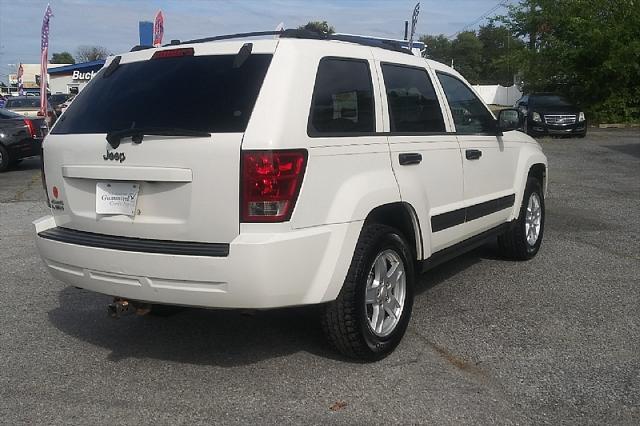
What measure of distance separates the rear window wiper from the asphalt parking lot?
1.04m

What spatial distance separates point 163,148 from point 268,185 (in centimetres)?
62

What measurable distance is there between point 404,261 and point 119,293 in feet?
5.72

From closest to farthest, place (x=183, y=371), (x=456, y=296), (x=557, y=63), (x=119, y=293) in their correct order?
(x=119, y=293) → (x=183, y=371) → (x=456, y=296) → (x=557, y=63)

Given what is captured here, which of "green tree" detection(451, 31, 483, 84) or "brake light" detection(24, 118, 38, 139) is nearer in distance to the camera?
"brake light" detection(24, 118, 38, 139)

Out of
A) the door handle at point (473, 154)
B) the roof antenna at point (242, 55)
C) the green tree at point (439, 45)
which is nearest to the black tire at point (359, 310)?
the roof antenna at point (242, 55)

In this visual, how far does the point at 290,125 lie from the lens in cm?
345

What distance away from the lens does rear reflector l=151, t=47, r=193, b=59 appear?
3.88 metres

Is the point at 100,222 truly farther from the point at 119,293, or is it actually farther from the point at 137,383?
the point at 137,383

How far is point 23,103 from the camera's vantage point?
25.2 meters

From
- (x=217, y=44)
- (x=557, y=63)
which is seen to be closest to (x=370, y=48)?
(x=217, y=44)

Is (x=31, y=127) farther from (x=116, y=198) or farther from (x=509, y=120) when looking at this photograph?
(x=116, y=198)

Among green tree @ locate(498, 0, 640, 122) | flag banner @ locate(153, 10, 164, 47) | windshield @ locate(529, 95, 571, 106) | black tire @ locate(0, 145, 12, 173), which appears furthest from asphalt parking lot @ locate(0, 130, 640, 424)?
green tree @ locate(498, 0, 640, 122)

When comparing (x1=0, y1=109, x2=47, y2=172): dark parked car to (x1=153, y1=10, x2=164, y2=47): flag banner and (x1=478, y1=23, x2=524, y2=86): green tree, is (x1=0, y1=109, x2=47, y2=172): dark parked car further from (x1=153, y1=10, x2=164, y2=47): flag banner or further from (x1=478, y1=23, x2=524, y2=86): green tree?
(x1=478, y1=23, x2=524, y2=86): green tree

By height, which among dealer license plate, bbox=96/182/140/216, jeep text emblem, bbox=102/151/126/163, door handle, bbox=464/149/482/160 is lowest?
dealer license plate, bbox=96/182/140/216
